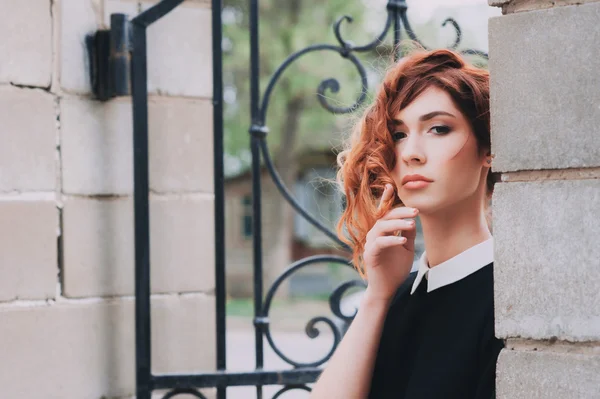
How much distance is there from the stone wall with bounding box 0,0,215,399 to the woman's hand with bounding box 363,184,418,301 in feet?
3.30

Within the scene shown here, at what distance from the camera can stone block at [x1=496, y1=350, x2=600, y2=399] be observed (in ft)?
3.39

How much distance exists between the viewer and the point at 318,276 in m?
26.3

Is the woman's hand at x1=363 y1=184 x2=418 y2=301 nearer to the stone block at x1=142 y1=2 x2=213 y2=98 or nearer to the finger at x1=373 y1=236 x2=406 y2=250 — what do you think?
the finger at x1=373 y1=236 x2=406 y2=250

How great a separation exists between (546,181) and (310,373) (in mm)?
1368

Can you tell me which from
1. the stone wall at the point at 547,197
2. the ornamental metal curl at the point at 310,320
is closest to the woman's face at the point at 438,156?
the stone wall at the point at 547,197

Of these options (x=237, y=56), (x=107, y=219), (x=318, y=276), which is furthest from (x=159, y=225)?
(x=318, y=276)

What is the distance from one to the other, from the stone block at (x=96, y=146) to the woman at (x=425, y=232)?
97cm

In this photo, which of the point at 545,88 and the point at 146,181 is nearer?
the point at 545,88

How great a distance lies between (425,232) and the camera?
1.51m

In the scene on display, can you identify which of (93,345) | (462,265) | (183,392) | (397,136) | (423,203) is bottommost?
(183,392)

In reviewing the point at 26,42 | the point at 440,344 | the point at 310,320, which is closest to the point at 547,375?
the point at 440,344

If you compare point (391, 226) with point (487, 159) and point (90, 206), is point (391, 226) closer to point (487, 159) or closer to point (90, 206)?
point (487, 159)

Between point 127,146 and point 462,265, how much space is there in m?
1.17

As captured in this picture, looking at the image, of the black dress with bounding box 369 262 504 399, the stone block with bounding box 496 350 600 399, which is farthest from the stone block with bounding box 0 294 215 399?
the stone block with bounding box 496 350 600 399
